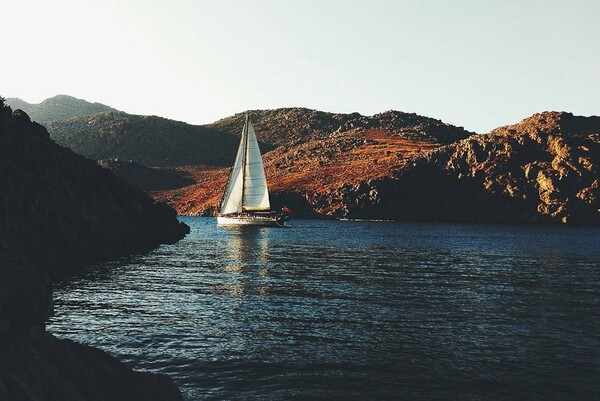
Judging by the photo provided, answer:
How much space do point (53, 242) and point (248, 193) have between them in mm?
70081

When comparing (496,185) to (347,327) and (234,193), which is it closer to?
(234,193)

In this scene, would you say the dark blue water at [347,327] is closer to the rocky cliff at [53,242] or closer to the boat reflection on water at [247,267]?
the boat reflection on water at [247,267]

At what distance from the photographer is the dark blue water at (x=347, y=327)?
17734 mm

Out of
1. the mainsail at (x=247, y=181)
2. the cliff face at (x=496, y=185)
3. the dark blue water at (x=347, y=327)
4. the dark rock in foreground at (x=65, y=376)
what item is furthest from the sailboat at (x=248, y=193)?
the dark rock in foreground at (x=65, y=376)

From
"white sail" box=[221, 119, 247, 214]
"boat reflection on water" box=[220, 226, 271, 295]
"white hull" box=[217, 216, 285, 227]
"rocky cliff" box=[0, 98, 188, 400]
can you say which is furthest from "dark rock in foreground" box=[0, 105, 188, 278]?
"white hull" box=[217, 216, 285, 227]

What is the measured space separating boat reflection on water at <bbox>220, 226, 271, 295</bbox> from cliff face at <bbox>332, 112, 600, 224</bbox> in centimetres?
8371

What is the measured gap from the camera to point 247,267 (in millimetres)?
48375

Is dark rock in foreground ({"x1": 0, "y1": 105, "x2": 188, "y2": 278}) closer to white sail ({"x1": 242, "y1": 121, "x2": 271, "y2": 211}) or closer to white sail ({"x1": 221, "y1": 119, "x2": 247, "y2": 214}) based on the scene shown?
white sail ({"x1": 242, "y1": 121, "x2": 271, "y2": 211})

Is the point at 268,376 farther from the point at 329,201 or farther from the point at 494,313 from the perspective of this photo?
the point at 329,201

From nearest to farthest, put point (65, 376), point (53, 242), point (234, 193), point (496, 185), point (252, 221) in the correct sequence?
Answer: 1. point (65, 376)
2. point (53, 242)
3. point (252, 221)
4. point (234, 193)
5. point (496, 185)

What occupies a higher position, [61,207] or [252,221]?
[61,207]

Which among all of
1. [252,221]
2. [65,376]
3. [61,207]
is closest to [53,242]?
[61,207]

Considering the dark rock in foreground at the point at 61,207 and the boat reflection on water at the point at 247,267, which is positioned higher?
the dark rock in foreground at the point at 61,207

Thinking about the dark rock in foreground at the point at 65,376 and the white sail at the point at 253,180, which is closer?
the dark rock in foreground at the point at 65,376
